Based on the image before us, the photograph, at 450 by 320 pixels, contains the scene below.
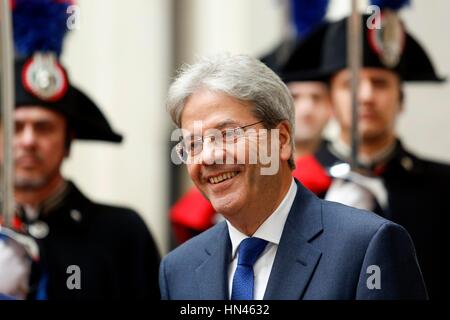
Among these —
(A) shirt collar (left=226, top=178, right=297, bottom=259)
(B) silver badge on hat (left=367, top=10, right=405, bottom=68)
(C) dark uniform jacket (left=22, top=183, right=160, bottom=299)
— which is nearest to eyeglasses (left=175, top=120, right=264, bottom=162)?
(A) shirt collar (left=226, top=178, right=297, bottom=259)

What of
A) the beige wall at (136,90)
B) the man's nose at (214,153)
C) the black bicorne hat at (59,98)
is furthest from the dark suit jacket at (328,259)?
the beige wall at (136,90)

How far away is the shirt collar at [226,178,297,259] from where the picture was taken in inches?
74.8

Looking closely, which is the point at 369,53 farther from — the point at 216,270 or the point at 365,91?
the point at 216,270

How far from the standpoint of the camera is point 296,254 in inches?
73.5

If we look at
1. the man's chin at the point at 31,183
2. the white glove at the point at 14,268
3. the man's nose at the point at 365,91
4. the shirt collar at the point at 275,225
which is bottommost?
the white glove at the point at 14,268

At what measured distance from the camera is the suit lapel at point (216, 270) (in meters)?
1.91

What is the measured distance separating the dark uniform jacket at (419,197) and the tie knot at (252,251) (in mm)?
221

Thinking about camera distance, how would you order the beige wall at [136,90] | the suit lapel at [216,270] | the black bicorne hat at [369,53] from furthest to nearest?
the beige wall at [136,90] < the black bicorne hat at [369,53] < the suit lapel at [216,270]

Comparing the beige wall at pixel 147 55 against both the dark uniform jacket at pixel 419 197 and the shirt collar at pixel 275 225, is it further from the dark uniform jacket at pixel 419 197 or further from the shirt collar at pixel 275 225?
the shirt collar at pixel 275 225

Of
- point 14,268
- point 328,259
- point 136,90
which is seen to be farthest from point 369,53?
point 136,90

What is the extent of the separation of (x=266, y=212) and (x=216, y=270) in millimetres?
129

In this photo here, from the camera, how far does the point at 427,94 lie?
9.89 feet

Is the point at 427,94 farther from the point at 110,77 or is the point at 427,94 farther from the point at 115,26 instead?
the point at 115,26
